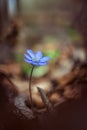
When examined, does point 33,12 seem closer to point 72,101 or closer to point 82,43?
point 82,43

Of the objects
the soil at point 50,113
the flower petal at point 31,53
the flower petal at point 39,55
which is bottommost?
the soil at point 50,113

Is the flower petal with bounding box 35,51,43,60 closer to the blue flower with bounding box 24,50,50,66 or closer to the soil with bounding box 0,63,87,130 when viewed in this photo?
the blue flower with bounding box 24,50,50,66

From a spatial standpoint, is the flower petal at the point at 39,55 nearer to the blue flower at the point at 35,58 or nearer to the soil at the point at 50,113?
the blue flower at the point at 35,58

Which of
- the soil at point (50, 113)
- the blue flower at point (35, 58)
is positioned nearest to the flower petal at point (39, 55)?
the blue flower at point (35, 58)

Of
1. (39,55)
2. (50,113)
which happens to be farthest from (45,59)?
(50,113)

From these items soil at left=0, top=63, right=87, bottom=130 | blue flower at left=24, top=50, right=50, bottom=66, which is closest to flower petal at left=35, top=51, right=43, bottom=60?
blue flower at left=24, top=50, right=50, bottom=66

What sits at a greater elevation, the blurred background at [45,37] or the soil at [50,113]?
the blurred background at [45,37]

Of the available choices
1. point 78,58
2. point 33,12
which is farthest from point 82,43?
point 33,12
